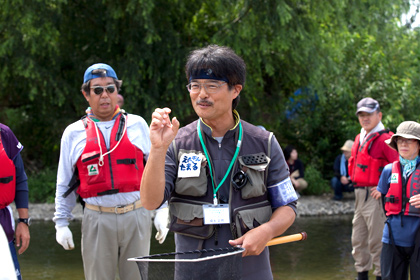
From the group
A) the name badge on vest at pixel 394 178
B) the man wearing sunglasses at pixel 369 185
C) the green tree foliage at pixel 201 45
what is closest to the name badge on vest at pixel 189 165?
the name badge on vest at pixel 394 178

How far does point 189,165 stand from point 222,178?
201mm

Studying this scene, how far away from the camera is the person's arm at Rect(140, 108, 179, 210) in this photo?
124 inches

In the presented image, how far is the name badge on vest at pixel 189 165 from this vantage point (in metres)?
3.40

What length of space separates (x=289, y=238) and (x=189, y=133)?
0.80 meters

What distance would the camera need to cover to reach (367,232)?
799 cm

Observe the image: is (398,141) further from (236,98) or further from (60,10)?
(60,10)

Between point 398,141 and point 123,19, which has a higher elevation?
point 123,19

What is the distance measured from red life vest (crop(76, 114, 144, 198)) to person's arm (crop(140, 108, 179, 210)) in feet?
6.55

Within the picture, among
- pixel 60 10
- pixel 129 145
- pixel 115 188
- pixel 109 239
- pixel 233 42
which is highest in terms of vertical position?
pixel 60 10

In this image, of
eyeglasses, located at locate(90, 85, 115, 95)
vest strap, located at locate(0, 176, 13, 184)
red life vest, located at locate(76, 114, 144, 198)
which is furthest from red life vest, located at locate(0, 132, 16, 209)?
eyeglasses, located at locate(90, 85, 115, 95)

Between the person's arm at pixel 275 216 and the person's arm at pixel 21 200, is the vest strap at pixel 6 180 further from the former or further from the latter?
the person's arm at pixel 275 216

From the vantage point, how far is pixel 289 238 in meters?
3.45

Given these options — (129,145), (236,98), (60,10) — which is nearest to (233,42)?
(60,10)

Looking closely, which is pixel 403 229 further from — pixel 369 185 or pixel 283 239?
pixel 283 239
